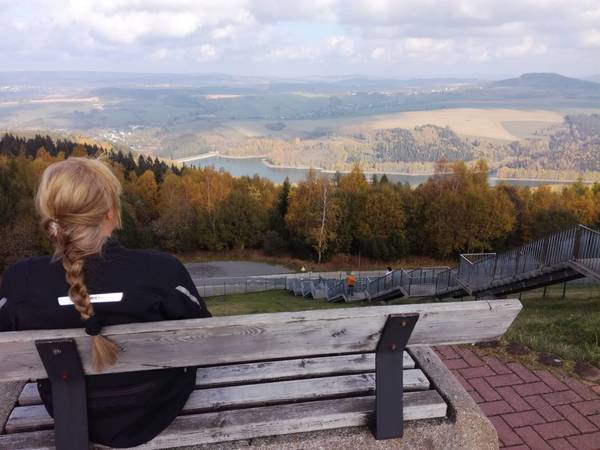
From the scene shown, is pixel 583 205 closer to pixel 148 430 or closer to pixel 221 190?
pixel 221 190

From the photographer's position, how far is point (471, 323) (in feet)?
8.13

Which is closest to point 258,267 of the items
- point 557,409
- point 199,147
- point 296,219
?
point 296,219

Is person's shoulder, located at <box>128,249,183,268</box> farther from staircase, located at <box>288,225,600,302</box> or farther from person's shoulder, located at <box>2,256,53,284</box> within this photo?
staircase, located at <box>288,225,600,302</box>

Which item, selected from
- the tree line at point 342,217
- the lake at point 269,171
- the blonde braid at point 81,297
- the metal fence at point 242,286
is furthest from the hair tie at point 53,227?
the lake at point 269,171

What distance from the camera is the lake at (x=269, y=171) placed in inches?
4833

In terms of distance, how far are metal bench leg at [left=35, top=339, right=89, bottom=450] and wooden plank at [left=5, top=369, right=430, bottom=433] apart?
321 mm

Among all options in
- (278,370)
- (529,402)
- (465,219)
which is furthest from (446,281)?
(465,219)

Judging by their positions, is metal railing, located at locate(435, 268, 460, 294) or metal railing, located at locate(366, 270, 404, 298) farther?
metal railing, located at locate(366, 270, 404, 298)

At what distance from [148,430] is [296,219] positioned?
3302cm

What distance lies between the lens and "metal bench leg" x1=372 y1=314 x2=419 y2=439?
2.43 m

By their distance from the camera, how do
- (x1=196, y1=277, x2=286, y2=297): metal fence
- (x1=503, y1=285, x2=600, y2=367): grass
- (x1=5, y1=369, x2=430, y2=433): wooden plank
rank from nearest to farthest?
(x1=5, y1=369, x2=430, y2=433): wooden plank
(x1=503, y1=285, x2=600, y2=367): grass
(x1=196, y1=277, x2=286, y2=297): metal fence

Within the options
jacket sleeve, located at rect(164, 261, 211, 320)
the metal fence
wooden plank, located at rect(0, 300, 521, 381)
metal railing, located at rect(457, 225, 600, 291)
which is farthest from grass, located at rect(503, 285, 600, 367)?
the metal fence

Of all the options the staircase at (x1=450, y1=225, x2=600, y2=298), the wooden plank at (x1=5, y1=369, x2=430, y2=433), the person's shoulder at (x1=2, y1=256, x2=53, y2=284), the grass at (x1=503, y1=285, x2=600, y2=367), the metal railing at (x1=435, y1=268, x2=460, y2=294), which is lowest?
the metal railing at (x1=435, y1=268, x2=460, y2=294)

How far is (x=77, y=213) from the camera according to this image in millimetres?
1918
